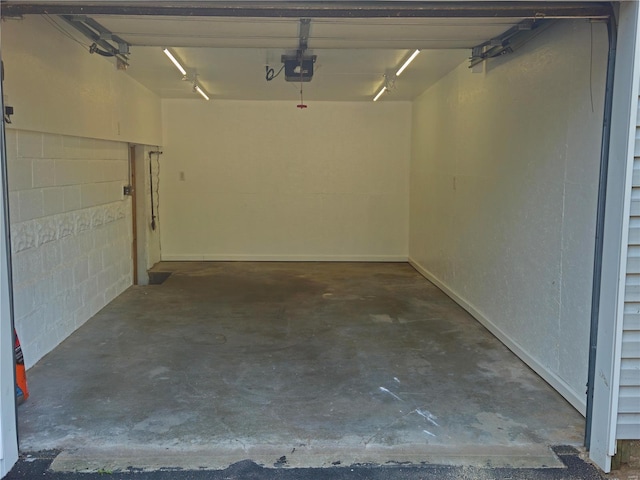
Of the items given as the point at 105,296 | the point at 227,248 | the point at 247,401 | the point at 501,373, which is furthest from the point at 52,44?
the point at 227,248

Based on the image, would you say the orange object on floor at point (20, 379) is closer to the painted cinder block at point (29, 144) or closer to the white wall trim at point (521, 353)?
the painted cinder block at point (29, 144)

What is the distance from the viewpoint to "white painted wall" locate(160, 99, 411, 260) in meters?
8.74

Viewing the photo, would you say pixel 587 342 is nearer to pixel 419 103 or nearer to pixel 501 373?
pixel 501 373

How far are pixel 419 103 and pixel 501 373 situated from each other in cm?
518

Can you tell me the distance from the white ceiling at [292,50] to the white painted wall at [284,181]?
17.8 inches

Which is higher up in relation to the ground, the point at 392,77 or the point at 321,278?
the point at 392,77

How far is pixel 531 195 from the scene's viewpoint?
407 centimetres

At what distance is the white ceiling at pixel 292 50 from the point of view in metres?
3.70

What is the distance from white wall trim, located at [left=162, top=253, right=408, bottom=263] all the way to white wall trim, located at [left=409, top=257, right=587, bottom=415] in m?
2.06

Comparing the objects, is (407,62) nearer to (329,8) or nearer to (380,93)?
(380,93)

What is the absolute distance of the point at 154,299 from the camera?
620 cm

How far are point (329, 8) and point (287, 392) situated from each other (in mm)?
2415

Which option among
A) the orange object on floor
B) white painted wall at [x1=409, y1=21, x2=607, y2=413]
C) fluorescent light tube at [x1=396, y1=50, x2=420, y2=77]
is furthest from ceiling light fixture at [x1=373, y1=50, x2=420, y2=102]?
the orange object on floor

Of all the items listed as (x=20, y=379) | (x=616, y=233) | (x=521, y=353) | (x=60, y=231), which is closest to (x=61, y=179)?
(x=60, y=231)
